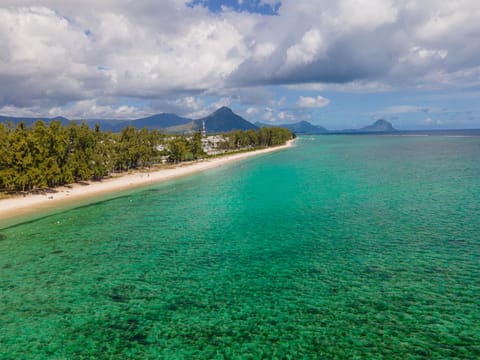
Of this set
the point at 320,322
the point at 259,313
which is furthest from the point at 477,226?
the point at 259,313

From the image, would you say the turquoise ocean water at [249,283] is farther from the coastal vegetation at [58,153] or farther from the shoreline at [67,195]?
the coastal vegetation at [58,153]

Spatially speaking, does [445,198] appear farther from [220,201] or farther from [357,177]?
[220,201]

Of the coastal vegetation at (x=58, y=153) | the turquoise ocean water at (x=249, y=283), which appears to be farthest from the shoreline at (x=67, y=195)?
the turquoise ocean water at (x=249, y=283)

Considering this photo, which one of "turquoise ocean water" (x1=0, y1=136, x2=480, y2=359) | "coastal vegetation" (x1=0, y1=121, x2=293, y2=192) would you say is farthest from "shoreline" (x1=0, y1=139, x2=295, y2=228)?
"turquoise ocean water" (x1=0, y1=136, x2=480, y2=359)

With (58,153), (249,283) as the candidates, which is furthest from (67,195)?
(249,283)

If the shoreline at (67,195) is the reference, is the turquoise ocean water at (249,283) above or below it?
below

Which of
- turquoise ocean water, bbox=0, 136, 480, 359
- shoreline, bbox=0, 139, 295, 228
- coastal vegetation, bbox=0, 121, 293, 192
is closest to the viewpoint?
turquoise ocean water, bbox=0, 136, 480, 359

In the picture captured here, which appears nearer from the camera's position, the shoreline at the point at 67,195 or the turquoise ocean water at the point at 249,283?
the turquoise ocean water at the point at 249,283

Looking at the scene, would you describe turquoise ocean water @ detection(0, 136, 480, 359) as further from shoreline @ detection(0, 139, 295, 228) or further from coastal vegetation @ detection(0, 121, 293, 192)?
coastal vegetation @ detection(0, 121, 293, 192)

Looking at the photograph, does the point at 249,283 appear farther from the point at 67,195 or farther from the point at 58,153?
the point at 58,153
